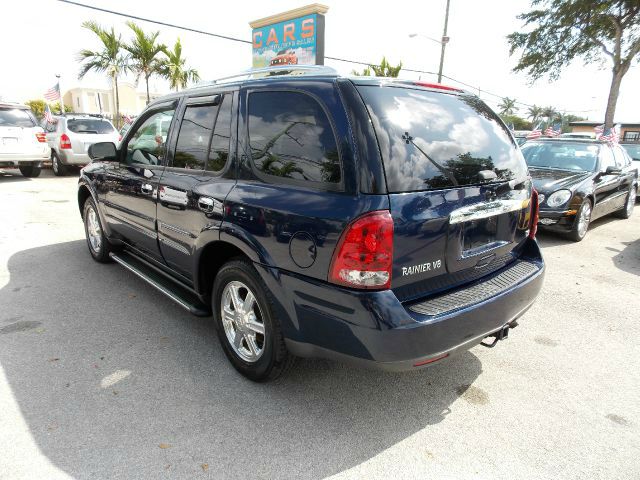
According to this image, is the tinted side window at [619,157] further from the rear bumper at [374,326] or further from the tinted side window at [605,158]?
the rear bumper at [374,326]

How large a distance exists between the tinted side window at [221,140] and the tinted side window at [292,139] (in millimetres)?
232

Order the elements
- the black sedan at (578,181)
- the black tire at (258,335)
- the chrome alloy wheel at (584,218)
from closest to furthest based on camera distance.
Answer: the black tire at (258,335) < the black sedan at (578,181) < the chrome alloy wheel at (584,218)

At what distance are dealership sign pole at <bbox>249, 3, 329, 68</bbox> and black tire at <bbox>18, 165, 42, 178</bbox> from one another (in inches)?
289

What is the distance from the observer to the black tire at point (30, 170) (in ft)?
39.3

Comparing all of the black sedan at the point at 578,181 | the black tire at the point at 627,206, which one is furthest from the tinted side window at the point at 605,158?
the black tire at the point at 627,206

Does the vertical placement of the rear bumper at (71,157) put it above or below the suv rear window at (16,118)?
below

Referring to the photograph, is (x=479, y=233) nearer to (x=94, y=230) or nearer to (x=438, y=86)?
(x=438, y=86)

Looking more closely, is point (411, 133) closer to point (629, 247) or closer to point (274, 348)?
point (274, 348)

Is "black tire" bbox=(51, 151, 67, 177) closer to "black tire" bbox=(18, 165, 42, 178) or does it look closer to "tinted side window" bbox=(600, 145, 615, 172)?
"black tire" bbox=(18, 165, 42, 178)

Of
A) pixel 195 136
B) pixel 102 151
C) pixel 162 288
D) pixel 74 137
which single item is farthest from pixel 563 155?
pixel 74 137

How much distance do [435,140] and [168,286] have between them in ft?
7.83

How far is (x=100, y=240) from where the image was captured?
490cm

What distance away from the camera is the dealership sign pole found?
488 inches

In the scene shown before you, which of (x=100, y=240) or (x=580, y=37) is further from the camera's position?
(x=580, y=37)
